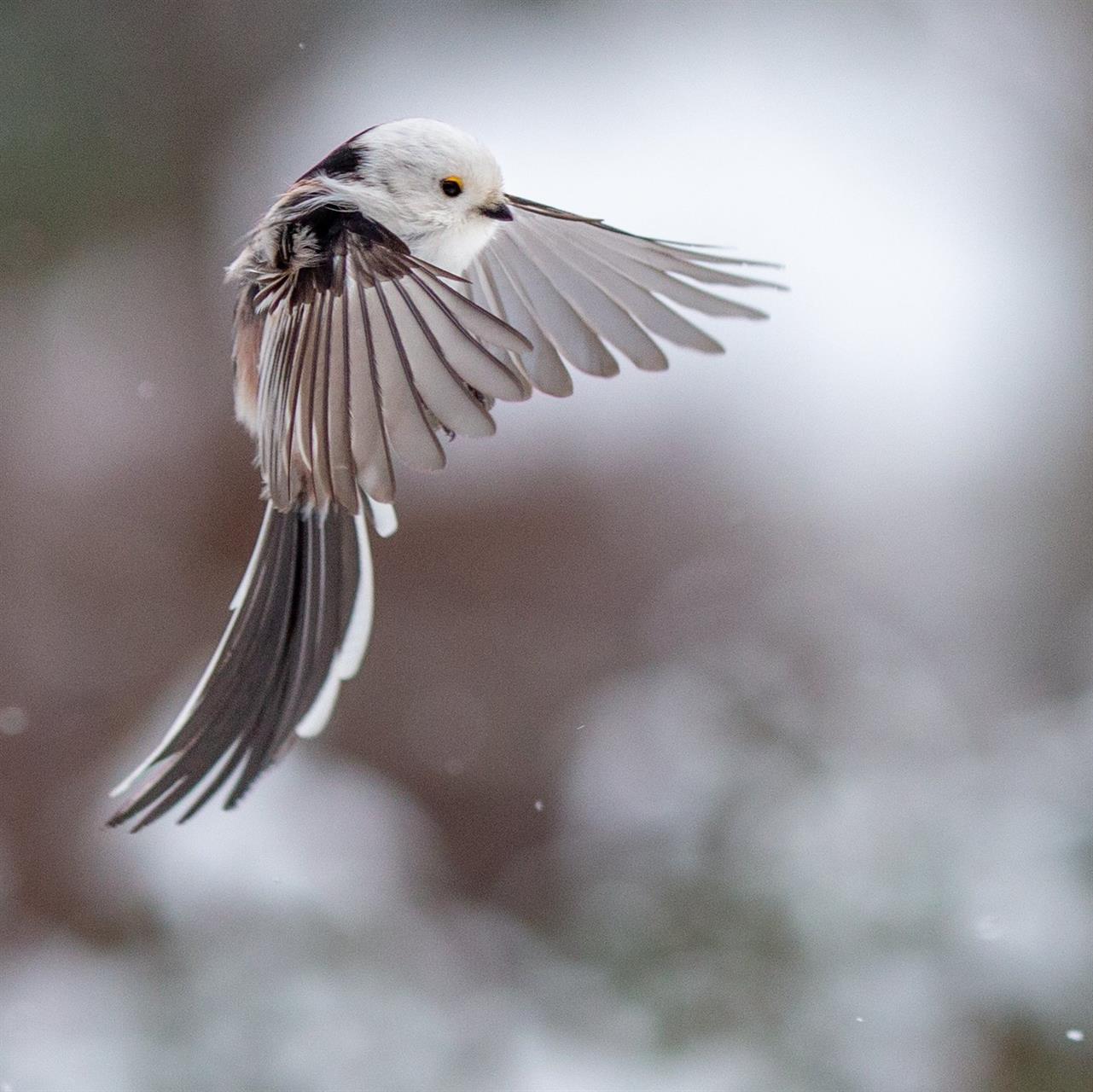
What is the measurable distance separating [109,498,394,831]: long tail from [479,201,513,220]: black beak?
234 mm

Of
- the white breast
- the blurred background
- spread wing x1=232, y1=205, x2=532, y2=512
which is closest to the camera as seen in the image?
spread wing x1=232, y1=205, x2=532, y2=512

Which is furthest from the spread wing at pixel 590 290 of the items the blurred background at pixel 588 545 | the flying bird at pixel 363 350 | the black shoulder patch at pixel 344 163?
the blurred background at pixel 588 545

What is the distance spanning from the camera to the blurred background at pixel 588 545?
160 cm

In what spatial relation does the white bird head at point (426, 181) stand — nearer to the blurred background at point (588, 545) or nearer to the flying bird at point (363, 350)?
the flying bird at point (363, 350)

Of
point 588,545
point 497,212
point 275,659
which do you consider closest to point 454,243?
point 497,212

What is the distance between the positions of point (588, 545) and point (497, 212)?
1629 millimetres

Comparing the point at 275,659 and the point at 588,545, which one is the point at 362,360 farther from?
the point at 588,545

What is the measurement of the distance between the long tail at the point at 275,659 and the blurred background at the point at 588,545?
0.77 meters

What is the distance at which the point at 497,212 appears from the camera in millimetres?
814

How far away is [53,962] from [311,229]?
141 centimetres

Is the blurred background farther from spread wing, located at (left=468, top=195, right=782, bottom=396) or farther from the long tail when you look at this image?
the long tail

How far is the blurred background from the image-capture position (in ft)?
5.24

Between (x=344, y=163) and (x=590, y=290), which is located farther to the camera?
(x=590, y=290)

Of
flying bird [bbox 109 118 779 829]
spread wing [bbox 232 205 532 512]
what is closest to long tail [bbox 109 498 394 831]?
flying bird [bbox 109 118 779 829]
